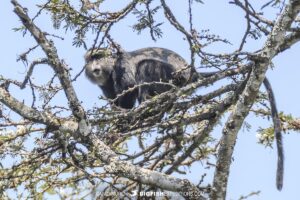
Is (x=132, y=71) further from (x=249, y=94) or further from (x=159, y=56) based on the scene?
(x=249, y=94)

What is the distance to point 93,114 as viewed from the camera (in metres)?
3.93

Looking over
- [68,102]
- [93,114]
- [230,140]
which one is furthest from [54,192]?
[230,140]

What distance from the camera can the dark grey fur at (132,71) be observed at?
7.02 m

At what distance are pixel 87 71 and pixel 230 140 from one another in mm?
4929

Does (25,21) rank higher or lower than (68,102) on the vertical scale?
higher

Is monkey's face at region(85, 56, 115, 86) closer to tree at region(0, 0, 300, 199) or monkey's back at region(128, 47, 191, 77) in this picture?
monkey's back at region(128, 47, 191, 77)

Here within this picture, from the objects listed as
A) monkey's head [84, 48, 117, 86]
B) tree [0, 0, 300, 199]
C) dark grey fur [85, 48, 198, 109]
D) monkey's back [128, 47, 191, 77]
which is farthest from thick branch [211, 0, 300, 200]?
monkey's head [84, 48, 117, 86]

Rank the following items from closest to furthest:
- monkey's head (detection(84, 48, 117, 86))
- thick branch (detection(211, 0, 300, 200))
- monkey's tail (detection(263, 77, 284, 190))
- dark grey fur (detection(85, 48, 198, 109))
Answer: thick branch (detection(211, 0, 300, 200)) → monkey's tail (detection(263, 77, 284, 190)) → dark grey fur (detection(85, 48, 198, 109)) → monkey's head (detection(84, 48, 117, 86))

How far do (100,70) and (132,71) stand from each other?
0.53m

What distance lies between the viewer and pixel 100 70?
7797 mm

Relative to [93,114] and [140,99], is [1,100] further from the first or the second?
[140,99]

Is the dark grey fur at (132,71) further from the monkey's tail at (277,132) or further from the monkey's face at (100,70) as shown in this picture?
the monkey's tail at (277,132)

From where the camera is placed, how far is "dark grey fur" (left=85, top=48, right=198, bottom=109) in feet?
23.0

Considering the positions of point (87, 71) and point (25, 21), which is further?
point (87, 71)
